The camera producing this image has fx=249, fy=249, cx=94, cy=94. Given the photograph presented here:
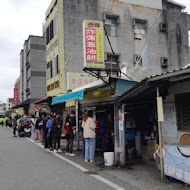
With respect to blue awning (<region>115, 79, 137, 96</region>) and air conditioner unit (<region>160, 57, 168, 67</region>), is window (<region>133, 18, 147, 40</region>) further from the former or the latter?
blue awning (<region>115, 79, 137, 96</region>)

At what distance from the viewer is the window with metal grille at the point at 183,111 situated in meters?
7.35

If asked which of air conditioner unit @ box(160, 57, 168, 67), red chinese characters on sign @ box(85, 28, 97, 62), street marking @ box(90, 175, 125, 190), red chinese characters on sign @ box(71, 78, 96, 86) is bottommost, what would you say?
street marking @ box(90, 175, 125, 190)

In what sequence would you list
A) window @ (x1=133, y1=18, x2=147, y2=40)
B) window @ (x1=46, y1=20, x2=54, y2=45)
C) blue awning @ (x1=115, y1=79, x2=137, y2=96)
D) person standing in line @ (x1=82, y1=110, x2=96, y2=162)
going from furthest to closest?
window @ (x1=133, y1=18, x2=147, y2=40)
window @ (x1=46, y1=20, x2=54, y2=45)
person standing in line @ (x1=82, y1=110, x2=96, y2=162)
blue awning @ (x1=115, y1=79, x2=137, y2=96)

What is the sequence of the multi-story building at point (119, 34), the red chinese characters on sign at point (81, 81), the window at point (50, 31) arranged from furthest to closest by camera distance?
the window at point (50, 31) → the multi-story building at point (119, 34) → the red chinese characters on sign at point (81, 81)

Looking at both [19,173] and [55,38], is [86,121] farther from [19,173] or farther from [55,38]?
[55,38]

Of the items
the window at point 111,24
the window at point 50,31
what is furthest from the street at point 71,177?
the window at point 50,31

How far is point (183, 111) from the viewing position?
7.55 m

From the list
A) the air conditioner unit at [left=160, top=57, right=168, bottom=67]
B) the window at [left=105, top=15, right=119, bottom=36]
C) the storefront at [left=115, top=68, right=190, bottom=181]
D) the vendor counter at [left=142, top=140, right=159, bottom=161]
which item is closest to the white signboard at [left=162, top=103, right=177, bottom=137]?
the storefront at [left=115, top=68, right=190, bottom=181]

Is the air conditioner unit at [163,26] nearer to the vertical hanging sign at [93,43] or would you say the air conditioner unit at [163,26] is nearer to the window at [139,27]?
the window at [139,27]

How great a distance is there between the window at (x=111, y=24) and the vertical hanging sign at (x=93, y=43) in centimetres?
1185

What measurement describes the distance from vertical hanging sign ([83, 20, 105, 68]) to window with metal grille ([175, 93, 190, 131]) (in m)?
3.87

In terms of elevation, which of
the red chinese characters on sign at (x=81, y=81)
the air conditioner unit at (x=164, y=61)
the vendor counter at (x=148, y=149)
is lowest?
the vendor counter at (x=148, y=149)

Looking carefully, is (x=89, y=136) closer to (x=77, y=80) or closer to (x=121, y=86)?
(x=121, y=86)

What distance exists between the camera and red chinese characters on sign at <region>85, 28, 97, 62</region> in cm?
1066
